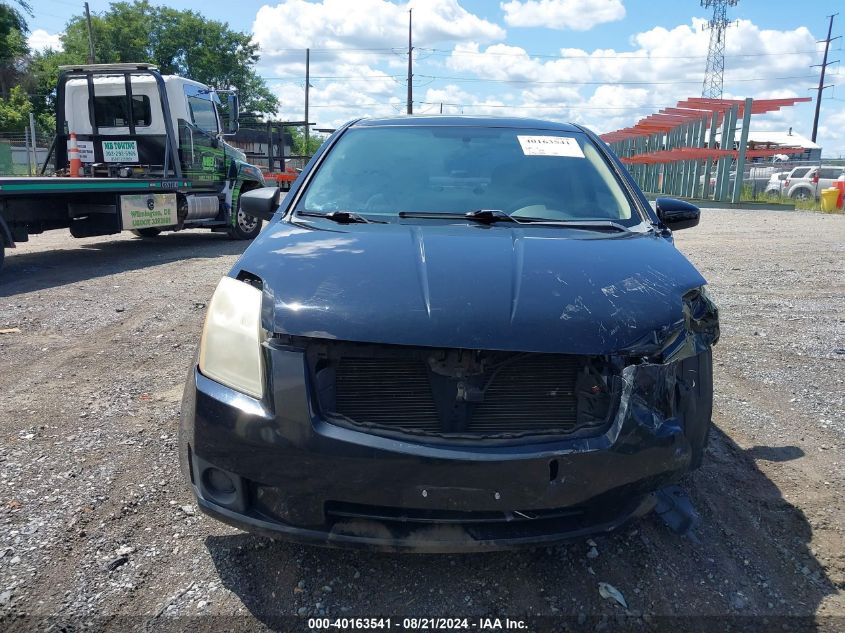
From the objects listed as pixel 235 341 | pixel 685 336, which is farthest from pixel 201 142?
pixel 685 336

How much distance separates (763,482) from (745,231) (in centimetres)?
1307

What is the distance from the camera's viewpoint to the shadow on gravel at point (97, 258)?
814cm

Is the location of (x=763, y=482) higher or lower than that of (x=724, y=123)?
lower

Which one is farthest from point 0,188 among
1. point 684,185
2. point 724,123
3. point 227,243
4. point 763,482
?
point 684,185

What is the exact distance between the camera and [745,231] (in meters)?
14.6

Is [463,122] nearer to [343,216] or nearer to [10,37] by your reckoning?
[343,216]

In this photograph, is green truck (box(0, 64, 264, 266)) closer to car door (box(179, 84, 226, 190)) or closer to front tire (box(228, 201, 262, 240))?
car door (box(179, 84, 226, 190))

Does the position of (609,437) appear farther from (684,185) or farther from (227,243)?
(684,185)

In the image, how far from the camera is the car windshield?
3.18 m

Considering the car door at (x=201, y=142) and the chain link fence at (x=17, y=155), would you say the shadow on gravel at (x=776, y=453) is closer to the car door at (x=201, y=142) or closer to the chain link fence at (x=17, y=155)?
the car door at (x=201, y=142)

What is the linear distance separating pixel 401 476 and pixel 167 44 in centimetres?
6098

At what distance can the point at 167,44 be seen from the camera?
54531 mm

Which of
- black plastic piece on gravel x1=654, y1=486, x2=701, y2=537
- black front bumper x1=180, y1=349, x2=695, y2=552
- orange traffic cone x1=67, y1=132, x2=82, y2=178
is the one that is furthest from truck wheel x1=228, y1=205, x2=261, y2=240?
black plastic piece on gravel x1=654, y1=486, x2=701, y2=537

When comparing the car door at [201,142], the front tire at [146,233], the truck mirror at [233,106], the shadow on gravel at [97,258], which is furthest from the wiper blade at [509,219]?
the front tire at [146,233]
